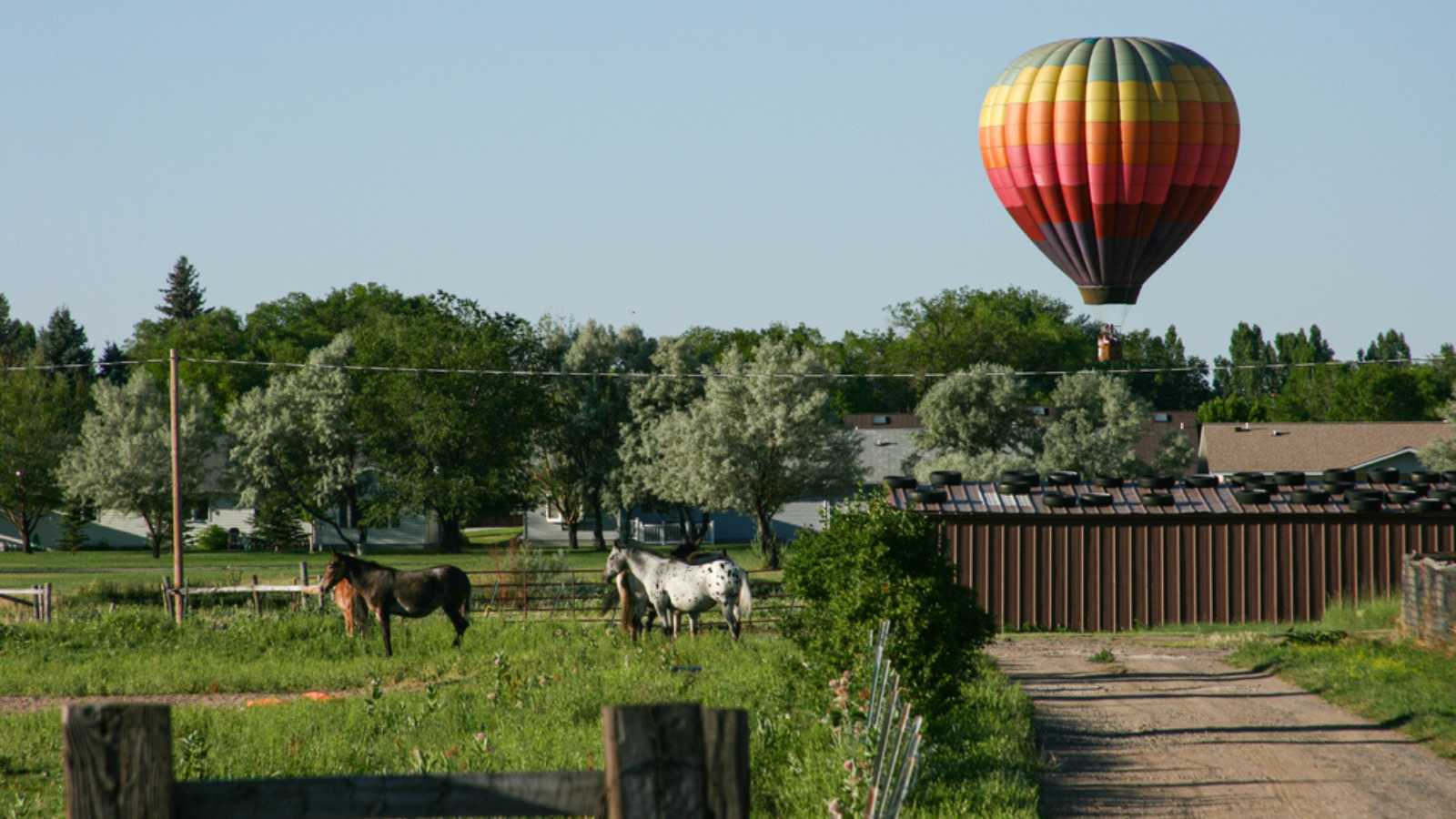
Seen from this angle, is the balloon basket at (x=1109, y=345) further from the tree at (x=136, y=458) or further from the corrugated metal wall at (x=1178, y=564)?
the tree at (x=136, y=458)

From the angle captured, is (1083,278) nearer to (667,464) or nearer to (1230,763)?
(1230,763)

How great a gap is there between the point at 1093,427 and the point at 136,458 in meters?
45.2

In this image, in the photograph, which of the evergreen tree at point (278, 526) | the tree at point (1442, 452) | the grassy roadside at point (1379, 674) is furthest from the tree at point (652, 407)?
the grassy roadside at point (1379, 674)

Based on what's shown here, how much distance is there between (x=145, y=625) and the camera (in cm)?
3108

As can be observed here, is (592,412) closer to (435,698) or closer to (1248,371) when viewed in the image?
(435,698)

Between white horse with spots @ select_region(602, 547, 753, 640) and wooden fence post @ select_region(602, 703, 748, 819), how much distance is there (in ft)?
72.3

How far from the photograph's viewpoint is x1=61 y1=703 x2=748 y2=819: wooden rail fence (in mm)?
4949

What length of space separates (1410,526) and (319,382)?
57.0 metres

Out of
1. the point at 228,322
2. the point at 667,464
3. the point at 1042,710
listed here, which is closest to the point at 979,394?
the point at 667,464

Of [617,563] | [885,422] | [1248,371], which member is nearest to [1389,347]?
[1248,371]

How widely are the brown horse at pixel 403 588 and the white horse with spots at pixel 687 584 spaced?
8.35 ft

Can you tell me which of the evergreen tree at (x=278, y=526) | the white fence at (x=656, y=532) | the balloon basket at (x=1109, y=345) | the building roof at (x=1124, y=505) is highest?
the balloon basket at (x=1109, y=345)

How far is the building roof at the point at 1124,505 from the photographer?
119 feet

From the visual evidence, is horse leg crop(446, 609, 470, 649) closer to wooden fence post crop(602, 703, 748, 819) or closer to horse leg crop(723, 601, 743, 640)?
horse leg crop(723, 601, 743, 640)
